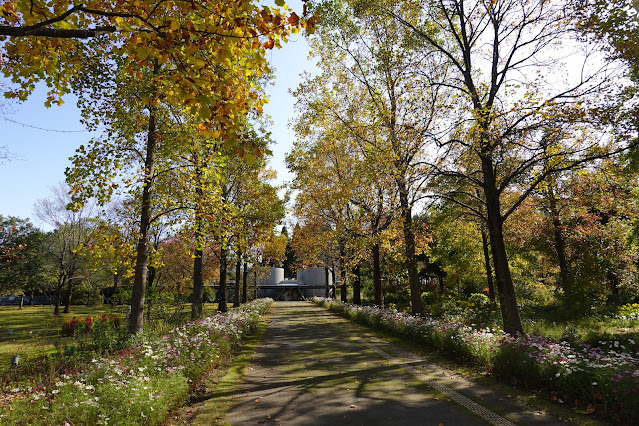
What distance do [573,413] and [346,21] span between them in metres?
14.2

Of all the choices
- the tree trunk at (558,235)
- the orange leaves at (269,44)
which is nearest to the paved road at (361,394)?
the orange leaves at (269,44)

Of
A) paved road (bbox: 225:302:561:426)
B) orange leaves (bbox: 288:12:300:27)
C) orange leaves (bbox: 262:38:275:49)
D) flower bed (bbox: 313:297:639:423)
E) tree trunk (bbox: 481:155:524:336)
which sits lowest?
paved road (bbox: 225:302:561:426)

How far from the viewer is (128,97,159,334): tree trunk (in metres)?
8.95

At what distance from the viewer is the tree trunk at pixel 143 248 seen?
895 cm

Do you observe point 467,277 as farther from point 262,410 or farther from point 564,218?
point 262,410

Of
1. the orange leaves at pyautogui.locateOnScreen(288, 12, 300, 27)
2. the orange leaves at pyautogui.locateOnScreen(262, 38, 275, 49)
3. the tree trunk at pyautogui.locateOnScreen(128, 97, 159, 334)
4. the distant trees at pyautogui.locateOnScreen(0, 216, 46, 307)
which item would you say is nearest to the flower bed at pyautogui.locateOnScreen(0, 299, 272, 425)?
the tree trunk at pyautogui.locateOnScreen(128, 97, 159, 334)

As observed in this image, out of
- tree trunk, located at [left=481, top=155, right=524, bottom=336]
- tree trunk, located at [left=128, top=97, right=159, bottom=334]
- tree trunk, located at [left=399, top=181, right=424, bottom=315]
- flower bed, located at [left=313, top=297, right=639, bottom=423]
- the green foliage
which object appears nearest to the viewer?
flower bed, located at [left=313, top=297, right=639, bottom=423]

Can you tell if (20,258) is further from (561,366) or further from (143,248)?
(561,366)

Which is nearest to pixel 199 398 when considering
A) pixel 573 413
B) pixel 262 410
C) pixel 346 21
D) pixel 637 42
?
pixel 262 410

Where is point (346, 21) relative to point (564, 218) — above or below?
above

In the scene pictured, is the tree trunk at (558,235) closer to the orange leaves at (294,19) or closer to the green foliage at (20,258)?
the orange leaves at (294,19)

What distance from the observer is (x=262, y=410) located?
5.40 meters

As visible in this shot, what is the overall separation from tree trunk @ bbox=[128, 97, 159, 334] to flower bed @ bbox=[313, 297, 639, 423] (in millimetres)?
8263

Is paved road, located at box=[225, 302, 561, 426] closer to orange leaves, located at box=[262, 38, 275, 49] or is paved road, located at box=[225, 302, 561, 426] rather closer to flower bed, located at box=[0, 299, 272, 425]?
flower bed, located at box=[0, 299, 272, 425]
